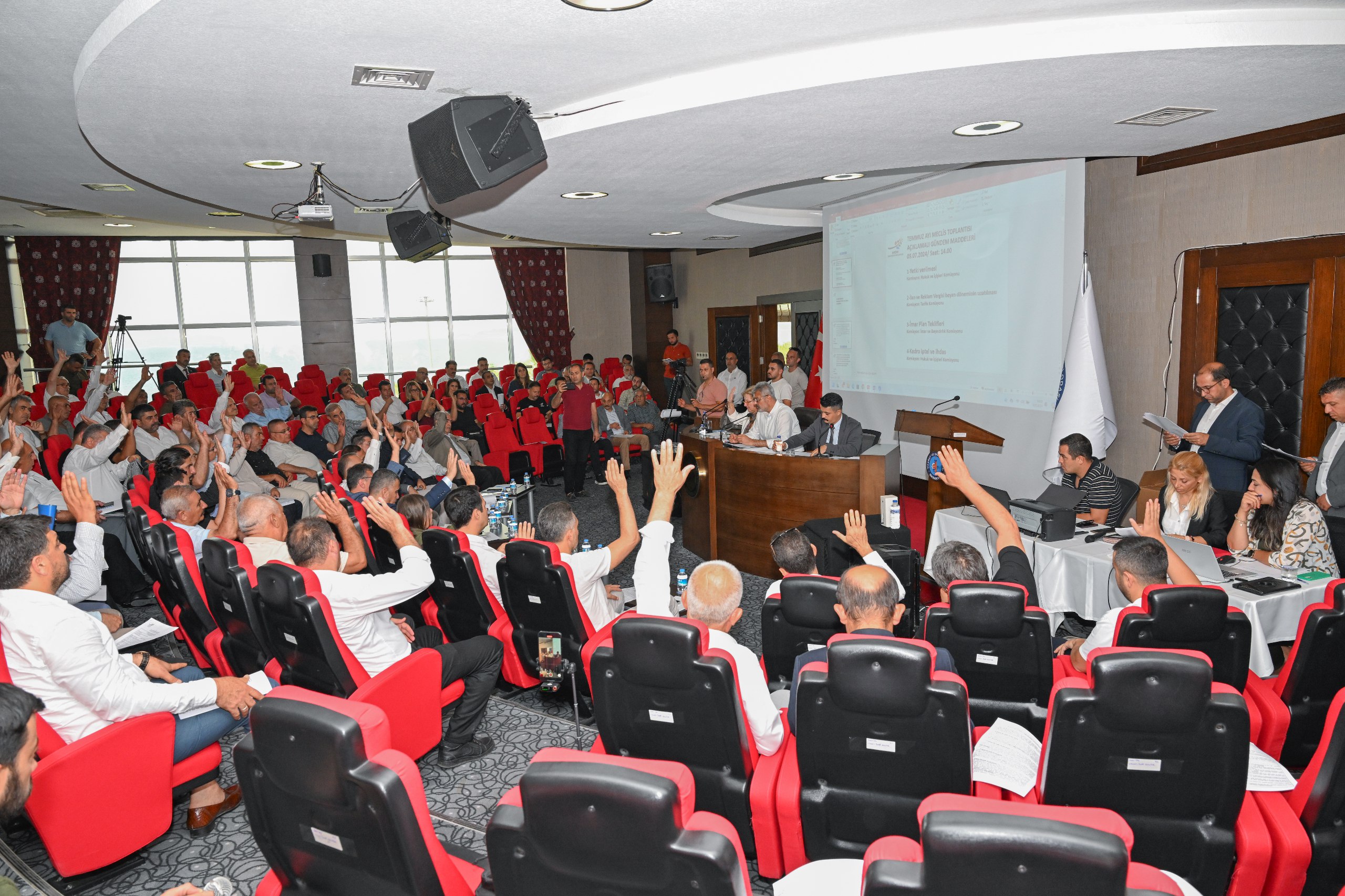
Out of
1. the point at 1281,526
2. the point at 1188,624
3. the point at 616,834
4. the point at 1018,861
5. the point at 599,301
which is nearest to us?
the point at 1018,861

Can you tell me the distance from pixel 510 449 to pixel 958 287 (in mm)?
5254

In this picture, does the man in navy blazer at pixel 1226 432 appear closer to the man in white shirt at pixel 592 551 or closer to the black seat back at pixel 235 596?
the man in white shirt at pixel 592 551

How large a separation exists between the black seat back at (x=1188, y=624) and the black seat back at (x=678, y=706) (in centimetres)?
135

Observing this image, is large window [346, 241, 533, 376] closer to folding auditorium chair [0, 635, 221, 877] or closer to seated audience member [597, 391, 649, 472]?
seated audience member [597, 391, 649, 472]

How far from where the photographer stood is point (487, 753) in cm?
375

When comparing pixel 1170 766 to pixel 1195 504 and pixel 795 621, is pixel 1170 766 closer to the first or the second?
pixel 795 621

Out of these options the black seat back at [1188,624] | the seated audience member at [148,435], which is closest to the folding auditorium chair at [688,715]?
the black seat back at [1188,624]

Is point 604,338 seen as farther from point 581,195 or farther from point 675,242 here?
point 581,195

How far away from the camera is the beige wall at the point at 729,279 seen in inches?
483

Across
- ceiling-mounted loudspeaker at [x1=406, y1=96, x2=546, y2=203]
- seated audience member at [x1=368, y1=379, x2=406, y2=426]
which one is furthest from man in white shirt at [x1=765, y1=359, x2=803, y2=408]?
ceiling-mounted loudspeaker at [x1=406, y1=96, x2=546, y2=203]

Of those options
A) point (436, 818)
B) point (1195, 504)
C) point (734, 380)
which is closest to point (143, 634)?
point (436, 818)

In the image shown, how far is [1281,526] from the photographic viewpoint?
13.3ft

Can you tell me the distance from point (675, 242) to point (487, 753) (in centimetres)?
843

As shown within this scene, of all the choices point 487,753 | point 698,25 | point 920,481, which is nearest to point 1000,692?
point 487,753
